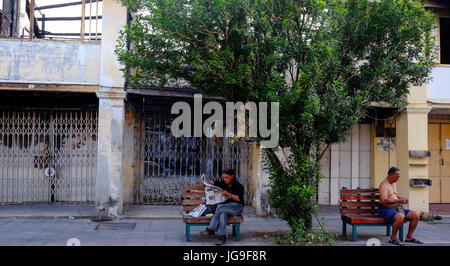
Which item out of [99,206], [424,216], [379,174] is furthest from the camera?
[379,174]

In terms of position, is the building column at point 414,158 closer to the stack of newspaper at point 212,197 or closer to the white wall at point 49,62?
the stack of newspaper at point 212,197

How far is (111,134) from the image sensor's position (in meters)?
9.77

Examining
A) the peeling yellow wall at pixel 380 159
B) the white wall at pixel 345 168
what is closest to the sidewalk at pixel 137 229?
the white wall at pixel 345 168

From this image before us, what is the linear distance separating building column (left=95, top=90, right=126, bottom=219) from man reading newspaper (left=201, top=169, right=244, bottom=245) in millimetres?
2932

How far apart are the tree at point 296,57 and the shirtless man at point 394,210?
1.32 m

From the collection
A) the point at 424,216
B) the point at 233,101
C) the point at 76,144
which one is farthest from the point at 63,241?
the point at 424,216

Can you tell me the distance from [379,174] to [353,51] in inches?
240

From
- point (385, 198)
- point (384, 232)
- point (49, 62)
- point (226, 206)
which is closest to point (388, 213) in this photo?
point (385, 198)

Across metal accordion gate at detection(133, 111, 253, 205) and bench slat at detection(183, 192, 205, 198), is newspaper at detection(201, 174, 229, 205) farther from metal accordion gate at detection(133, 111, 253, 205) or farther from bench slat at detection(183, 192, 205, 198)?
metal accordion gate at detection(133, 111, 253, 205)

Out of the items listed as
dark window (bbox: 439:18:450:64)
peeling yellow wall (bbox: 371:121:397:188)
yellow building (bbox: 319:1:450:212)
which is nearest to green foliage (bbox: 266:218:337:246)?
yellow building (bbox: 319:1:450:212)

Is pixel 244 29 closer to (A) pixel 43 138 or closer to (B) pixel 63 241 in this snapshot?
(B) pixel 63 241

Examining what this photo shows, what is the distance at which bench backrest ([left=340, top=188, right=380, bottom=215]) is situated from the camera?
805cm

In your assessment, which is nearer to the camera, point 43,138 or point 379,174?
point 43,138

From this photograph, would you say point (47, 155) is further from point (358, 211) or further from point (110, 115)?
point (358, 211)
